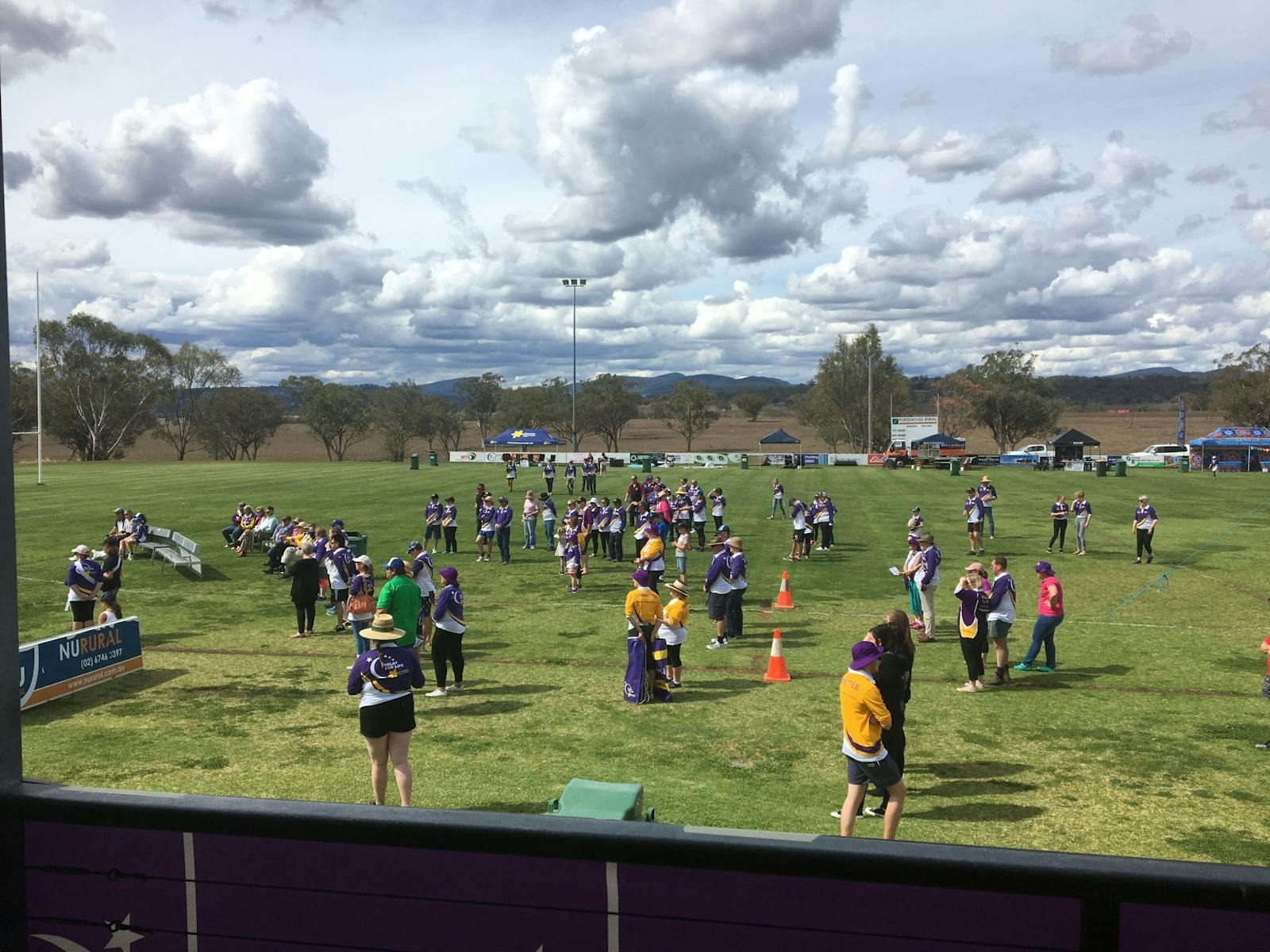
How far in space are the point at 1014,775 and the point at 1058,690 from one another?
3.46m

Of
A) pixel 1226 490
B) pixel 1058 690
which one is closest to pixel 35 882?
pixel 1058 690

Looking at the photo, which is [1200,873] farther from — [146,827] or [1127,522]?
[1127,522]

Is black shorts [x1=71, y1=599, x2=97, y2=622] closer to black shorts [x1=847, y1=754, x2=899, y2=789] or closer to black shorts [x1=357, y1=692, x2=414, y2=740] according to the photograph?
black shorts [x1=357, y1=692, x2=414, y2=740]

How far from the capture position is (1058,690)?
477 inches

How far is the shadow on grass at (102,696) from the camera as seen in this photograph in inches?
433

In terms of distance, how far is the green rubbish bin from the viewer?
6.31 meters

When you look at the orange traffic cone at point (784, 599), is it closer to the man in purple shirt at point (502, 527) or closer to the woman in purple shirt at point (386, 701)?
the man in purple shirt at point (502, 527)

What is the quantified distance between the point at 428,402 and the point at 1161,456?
245 ft

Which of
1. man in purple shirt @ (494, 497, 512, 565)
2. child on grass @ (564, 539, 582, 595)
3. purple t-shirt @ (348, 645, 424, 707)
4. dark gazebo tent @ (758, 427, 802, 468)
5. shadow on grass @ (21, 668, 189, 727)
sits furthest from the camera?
dark gazebo tent @ (758, 427, 802, 468)

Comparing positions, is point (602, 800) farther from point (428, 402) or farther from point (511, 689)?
point (428, 402)

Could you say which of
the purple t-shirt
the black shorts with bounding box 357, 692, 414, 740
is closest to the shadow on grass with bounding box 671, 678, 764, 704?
the black shorts with bounding box 357, 692, 414, 740

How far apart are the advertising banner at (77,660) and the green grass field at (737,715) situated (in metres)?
0.22

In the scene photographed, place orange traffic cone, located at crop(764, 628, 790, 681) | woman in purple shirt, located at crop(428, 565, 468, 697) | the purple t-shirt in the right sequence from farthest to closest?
orange traffic cone, located at crop(764, 628, 790, 681), woman in purple shirt, located at crop(428, 565, 468, 697), the purple t-shirt

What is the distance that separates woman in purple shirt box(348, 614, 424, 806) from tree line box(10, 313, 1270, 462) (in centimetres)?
6803
